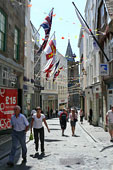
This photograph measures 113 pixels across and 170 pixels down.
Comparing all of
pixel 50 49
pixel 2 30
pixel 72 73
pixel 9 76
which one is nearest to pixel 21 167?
pixel 9 76

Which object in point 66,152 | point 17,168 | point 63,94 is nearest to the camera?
point 17,168

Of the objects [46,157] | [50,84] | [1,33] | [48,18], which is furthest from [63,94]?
[46,157]

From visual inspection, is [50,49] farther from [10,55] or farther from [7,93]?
[7,93]

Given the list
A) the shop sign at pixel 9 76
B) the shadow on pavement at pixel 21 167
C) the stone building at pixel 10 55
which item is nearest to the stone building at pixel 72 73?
the stone building at pixel 10 55

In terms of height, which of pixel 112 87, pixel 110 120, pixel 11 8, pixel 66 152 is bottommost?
pixel 66 152

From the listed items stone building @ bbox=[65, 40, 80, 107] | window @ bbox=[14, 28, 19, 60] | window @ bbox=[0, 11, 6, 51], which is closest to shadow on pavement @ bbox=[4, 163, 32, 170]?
window @ bbox=[0, 11, 6, 51]

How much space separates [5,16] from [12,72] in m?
3.42

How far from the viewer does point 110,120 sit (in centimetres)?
993

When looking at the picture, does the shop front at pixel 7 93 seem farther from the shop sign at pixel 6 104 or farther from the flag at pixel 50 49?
the flag at pixel 50 49

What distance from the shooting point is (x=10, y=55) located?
12695 mm

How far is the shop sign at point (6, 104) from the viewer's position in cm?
1071

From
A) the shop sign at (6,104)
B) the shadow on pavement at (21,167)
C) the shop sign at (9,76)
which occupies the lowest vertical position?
the shadow on pavement at (21,167)

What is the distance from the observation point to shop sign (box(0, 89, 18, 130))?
422 inches

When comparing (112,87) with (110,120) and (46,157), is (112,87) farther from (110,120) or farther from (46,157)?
(46,157)
